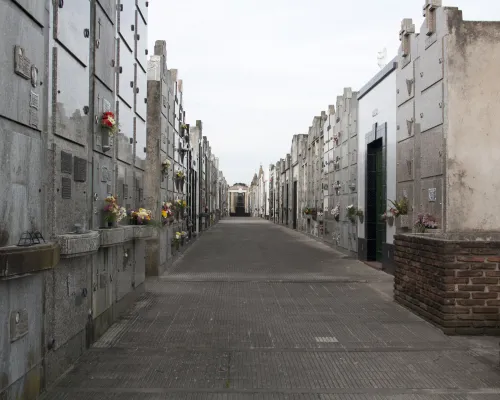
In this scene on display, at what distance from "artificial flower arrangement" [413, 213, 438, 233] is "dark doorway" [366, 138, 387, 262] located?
518 cm

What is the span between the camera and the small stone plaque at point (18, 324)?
3789 mm

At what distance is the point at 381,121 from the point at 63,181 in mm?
9433

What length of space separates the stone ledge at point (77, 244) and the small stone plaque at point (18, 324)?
717 millimetres

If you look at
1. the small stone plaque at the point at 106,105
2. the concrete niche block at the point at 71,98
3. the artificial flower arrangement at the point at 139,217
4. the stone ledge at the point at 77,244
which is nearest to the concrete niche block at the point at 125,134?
the small stone plaque at the point at 106,105

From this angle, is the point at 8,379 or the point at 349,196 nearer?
the point at 8,379

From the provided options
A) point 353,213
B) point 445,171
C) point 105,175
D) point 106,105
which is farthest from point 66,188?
point 353,213

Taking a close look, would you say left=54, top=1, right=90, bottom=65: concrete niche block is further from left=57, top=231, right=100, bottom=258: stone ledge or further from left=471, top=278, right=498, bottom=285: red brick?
left=471, top=278, right=498, bottom=285: red brick

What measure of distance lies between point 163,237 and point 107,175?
5875 millimetres

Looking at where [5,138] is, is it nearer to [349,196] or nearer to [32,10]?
[32,10]

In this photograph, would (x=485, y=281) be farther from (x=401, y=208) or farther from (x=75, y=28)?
(x=75, y=28)

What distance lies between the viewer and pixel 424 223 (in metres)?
8.02

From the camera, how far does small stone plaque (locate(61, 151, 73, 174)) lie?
5.03 m

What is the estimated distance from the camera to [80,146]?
5.65 m

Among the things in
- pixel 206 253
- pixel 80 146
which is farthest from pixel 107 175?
pixel 206 253
